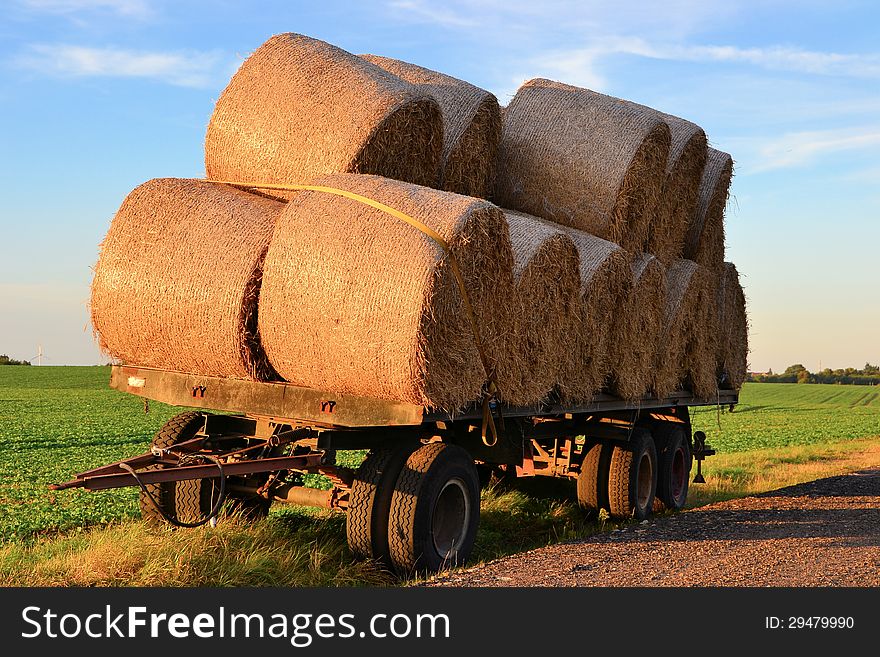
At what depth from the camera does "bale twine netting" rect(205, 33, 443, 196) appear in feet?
25.5

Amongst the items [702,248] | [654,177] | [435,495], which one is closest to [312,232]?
[435,495]

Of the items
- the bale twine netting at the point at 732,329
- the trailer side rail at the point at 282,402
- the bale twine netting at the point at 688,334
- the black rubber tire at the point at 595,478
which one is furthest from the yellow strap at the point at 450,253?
the bale twine netting at the point at 732,329

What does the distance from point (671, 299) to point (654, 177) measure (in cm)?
149

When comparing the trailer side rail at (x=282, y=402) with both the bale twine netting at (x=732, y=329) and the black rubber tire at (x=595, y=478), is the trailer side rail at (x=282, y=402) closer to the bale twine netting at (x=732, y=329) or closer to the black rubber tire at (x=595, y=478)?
the black rubber tire at (x=595, y=478)

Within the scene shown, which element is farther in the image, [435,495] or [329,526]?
[329,526]

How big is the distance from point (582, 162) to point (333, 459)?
15.0 feet

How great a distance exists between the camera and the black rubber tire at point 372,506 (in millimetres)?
7020

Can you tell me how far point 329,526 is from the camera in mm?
8648

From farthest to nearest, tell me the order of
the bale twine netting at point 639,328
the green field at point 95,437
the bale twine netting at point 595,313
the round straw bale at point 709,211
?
the round straw bale at point 709,211
the green field at point 95,437
the bale twine netting at point 639,328
the bale twine netting at point 595,313

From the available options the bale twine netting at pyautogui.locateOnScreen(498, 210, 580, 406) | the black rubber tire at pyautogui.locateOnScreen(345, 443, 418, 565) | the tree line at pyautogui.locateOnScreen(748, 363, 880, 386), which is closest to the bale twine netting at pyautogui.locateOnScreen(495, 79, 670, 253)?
the bale twine netting at pyautogui.locateOnScreen(498, 210, 580, 406)

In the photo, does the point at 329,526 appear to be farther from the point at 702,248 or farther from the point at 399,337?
the point at 702,248

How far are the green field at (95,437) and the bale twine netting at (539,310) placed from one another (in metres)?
2.16

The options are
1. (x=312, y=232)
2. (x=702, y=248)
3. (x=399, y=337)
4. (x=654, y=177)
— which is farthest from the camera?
(x=702, y=248)

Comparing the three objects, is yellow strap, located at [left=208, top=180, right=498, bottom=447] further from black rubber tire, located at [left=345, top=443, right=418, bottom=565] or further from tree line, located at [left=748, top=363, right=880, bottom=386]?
tree line, located at [left=748, top=363, right=880, bottom=386]
